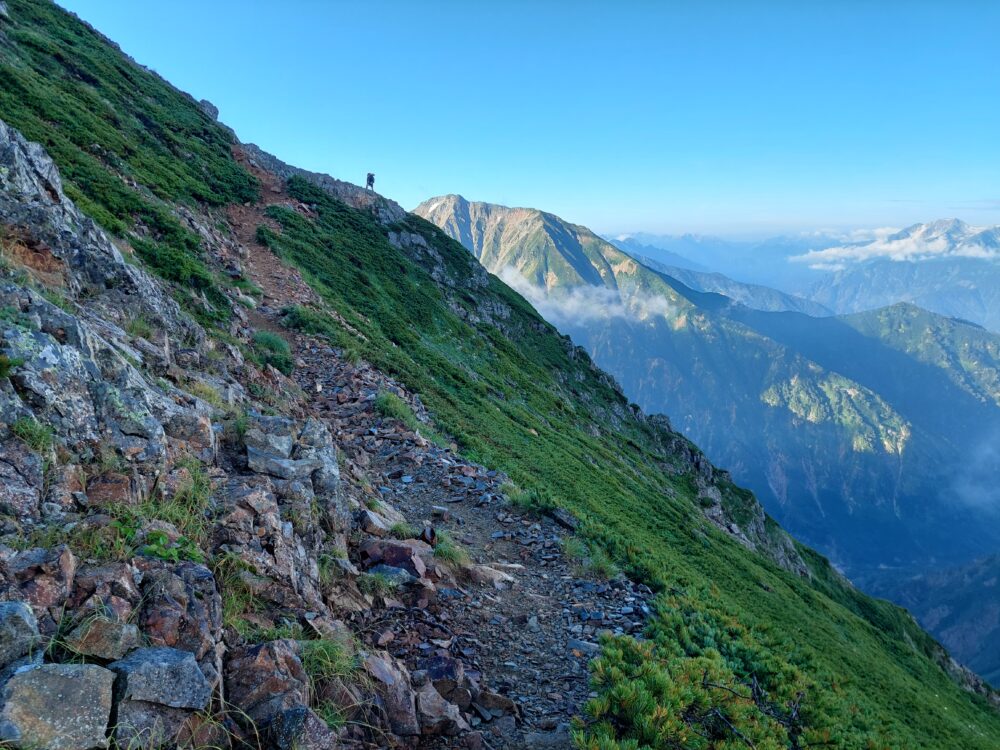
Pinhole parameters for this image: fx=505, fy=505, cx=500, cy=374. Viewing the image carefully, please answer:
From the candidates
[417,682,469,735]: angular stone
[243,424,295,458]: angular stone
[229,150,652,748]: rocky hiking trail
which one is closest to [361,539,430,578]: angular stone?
[229,150,652,748]: rocky hiking trail

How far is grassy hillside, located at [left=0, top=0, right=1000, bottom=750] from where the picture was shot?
869 cm

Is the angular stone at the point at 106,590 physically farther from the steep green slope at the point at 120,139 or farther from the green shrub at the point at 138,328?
the steep green slope at the point at 120,139

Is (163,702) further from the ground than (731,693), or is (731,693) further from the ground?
(163,702)

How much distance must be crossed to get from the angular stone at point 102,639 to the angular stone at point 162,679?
92mm

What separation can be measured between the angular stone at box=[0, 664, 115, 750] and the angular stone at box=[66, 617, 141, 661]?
0.24 meters

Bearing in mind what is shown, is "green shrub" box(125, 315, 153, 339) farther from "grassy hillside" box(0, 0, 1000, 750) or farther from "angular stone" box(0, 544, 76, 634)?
"grassy hillside" box(0, 0, 1000, 750)

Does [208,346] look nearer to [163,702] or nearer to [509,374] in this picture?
[163,702]

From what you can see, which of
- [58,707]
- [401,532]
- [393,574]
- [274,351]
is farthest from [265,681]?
[274,351]

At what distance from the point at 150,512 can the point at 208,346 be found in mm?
8849

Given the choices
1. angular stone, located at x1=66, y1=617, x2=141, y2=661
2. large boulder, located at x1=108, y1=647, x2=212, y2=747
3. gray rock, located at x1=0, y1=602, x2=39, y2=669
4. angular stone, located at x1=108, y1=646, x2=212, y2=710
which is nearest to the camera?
gray rock, located at x1=0, y1=602, x2=39, y2=669

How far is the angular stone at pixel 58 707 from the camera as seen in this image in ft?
11.9

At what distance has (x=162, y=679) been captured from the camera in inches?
171

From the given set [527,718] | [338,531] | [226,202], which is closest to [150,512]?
[338,531]

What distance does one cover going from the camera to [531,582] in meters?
11.2
